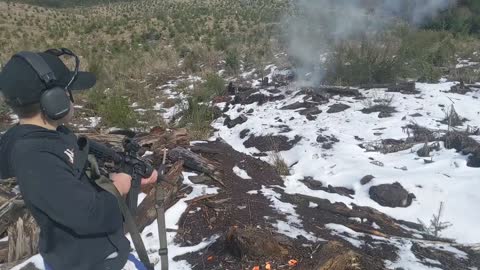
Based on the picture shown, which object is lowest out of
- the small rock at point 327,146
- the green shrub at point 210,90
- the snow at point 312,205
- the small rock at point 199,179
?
the green shrub at point 210,90

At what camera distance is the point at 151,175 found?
7.07ft

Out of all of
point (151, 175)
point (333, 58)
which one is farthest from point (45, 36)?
point (151, 175)

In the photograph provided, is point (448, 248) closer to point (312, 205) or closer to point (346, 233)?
point (346, 233)

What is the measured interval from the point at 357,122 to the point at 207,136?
7.69ft

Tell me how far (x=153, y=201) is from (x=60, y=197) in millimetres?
2443

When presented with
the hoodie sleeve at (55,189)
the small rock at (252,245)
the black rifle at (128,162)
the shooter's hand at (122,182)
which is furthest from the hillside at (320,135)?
the hoodie sleeve at (55,189)

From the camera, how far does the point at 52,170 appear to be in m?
1.56

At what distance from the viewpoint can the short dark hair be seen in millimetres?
1666

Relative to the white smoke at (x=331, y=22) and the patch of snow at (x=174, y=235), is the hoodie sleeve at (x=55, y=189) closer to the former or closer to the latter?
the patch of snow at (x=174, y=235)

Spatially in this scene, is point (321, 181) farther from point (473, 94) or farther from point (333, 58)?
point (333, 58)

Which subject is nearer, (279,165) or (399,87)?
(279,165)

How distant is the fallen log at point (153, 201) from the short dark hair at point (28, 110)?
206 cm

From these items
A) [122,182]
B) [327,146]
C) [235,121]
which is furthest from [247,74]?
[122,182]

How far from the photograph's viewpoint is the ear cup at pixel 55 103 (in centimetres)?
163
